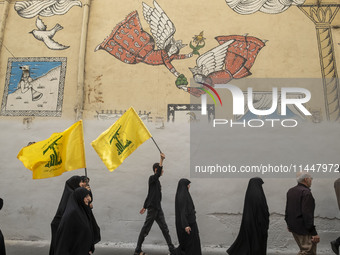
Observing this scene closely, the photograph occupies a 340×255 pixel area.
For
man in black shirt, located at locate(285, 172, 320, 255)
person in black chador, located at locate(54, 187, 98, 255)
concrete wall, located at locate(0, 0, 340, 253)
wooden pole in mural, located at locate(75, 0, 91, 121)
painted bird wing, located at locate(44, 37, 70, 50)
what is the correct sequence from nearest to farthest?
person in black chador, located at locate(54, 187, 98, 255) < man in black shirt, located at locate(285, 172, 320, 255) < concrete wall, located at locate(0, 0, 340, 253) < wooden pole in mural, located at locate(75, 0, 91, 121) < painted bird wing, located at locate(44, 37, 70, 50)

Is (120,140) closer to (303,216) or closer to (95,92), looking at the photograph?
(95,92)

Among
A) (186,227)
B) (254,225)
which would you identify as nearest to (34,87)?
(186,227)

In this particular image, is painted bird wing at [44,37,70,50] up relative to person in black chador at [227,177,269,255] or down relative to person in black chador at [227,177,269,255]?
up

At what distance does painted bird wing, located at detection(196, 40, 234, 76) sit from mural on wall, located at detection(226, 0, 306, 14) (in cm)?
81

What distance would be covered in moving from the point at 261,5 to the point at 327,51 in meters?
1.69

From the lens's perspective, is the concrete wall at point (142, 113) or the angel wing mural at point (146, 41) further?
the angel wing mural at point (146, 41)

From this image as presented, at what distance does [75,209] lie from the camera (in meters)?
3.75

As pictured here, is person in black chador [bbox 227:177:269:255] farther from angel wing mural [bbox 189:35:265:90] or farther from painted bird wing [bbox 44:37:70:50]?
painted bird wing [bbox 44:37:70:50]

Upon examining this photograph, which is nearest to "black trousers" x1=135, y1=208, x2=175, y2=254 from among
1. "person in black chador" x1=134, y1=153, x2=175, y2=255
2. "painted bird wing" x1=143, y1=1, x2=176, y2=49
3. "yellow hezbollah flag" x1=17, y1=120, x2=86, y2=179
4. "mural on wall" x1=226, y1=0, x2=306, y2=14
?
"person in black chador" x1=134, y1=153, x2=175, y2=255

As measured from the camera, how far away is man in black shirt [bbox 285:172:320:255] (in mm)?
4582

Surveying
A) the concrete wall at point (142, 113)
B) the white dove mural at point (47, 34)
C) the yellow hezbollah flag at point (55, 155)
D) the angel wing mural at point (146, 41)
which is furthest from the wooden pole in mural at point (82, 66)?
the yellow hezbollah flag at point (55, 155)

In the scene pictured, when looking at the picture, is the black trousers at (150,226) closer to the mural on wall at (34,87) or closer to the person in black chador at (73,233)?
the person in black chador at (73,233)

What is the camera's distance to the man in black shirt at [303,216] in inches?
180

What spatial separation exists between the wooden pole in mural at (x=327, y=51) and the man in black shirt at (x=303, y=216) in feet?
8.58
